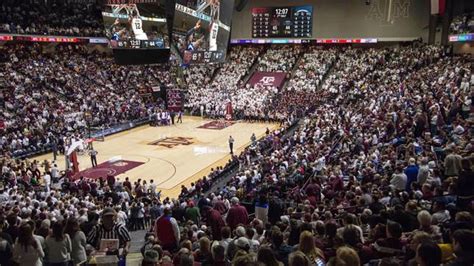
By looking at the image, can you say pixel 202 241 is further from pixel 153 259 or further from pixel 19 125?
pixel 19 125

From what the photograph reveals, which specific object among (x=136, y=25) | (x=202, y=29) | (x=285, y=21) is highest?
(x=285, y=21)

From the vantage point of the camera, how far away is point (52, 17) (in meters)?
38.9

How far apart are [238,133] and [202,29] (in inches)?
342

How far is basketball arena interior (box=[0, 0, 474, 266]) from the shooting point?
6.23 m

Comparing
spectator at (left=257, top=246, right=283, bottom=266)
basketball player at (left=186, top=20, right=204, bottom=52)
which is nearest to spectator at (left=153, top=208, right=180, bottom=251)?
spectator at (left=257, top=246, right=283, bottom=266)

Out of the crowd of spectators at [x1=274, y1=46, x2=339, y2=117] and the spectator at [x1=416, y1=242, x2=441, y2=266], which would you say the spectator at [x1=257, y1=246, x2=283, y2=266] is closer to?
the spectator at [x1=416, y1=242, x2=441, y2=266]

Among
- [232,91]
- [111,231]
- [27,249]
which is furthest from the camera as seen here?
[232,91]

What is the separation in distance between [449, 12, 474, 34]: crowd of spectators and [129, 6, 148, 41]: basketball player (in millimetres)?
19750

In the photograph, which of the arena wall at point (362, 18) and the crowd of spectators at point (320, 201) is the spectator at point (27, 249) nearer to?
the crowd of spectators at point (320, 201)

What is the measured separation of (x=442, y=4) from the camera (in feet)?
104

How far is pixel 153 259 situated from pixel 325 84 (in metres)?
35.7

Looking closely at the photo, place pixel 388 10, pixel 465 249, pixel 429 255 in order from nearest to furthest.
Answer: pixel 429 255, pixel 465 249, pixel 388 10

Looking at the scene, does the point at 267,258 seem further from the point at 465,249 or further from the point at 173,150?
the point at 173,150

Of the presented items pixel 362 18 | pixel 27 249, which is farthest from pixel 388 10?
pixel 27 249
